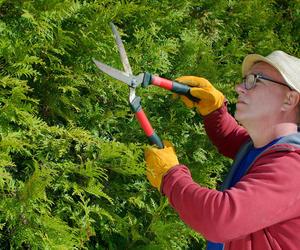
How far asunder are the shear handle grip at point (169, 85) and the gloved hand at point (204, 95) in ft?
0.09

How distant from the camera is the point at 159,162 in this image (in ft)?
7.38

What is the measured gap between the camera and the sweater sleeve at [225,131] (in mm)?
2818

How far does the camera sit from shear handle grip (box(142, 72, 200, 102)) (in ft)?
8.30

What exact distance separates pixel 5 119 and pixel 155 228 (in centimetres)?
107

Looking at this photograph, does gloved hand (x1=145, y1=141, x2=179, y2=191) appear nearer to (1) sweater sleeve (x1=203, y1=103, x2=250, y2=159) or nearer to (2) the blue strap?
(2) the blue strap

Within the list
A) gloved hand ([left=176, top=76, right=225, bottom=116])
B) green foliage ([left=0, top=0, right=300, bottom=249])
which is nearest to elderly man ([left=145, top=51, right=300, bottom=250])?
gloved hand ([left=176, top=76, right=225, bottom=116])

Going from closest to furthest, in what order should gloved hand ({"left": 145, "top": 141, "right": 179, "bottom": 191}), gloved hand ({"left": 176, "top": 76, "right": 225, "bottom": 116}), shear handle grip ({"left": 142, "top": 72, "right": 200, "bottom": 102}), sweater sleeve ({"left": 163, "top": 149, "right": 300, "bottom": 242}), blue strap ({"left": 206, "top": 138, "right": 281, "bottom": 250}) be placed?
1. sweater sleeve ({"left": 163, "top": 149, "right": 300, "bottom": 242})
2. gloved hand ({"left": 145, "top": 141, "right": 179, "bottom": 191})
3. blue strap ({"left": 206, "top": 138, "right": 281, "bottom": 250})
4. shear handle grip ({"left": 142, "top": 72, "right": 200, "bottom": 102})
5. gloved hand ({"left": 176, "top": 76, "right": 225, "bottom": 116})

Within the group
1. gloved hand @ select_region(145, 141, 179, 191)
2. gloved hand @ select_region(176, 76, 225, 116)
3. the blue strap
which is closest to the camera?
gloved hand @ select_region(145, 141, 179, 191)

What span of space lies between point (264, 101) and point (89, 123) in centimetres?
110

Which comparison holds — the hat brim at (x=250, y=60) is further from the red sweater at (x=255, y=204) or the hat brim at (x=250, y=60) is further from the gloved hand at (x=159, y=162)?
the gloved hand at (x=159, y=162)

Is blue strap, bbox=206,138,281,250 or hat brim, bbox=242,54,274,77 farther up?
hat brim, bbox=242,54,274,77

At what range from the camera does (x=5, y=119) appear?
2.59 meters

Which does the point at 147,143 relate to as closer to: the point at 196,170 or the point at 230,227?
the point at 196,170

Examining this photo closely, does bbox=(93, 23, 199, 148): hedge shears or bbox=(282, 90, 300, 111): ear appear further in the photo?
bbox=(93, 23, 199, 148): hedge shears
